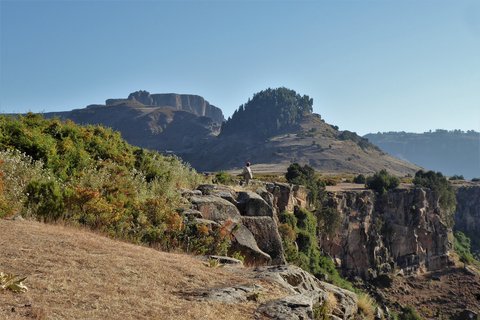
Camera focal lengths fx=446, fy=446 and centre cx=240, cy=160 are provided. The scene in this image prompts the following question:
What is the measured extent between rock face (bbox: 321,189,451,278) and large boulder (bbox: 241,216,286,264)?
107 ft

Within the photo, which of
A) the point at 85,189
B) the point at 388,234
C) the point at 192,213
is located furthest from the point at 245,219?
the point at 388,234

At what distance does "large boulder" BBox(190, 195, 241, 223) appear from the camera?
1257 cm

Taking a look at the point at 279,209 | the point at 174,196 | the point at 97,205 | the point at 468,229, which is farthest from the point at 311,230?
the point at 468,229

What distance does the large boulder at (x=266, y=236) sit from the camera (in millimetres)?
12727

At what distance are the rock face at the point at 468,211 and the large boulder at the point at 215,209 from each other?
274 feet

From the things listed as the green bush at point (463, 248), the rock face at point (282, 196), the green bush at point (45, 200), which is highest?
the green bush at point (45, 200)

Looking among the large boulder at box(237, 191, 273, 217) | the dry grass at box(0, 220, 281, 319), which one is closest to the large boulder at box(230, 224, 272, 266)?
the large boulder at box(237, 191, 273, 217)

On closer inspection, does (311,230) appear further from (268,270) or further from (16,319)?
(16,319)

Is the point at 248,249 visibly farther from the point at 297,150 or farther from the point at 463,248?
the point at 297,150

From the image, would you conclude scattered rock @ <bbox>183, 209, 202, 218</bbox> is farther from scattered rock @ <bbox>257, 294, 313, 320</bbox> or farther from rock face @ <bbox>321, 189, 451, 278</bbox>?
rock face @ <bbox>321, 189, 451, 278</bbox>

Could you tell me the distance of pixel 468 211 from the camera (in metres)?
85.6

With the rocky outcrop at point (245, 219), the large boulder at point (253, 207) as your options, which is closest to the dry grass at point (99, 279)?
the rocky outcrop at point (245, 219)

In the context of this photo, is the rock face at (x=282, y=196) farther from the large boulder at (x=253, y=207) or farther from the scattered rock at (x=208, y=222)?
the scattered rock at (x=208, y=222)

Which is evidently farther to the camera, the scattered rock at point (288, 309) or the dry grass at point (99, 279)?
the scattered rock at point (288, 309)
